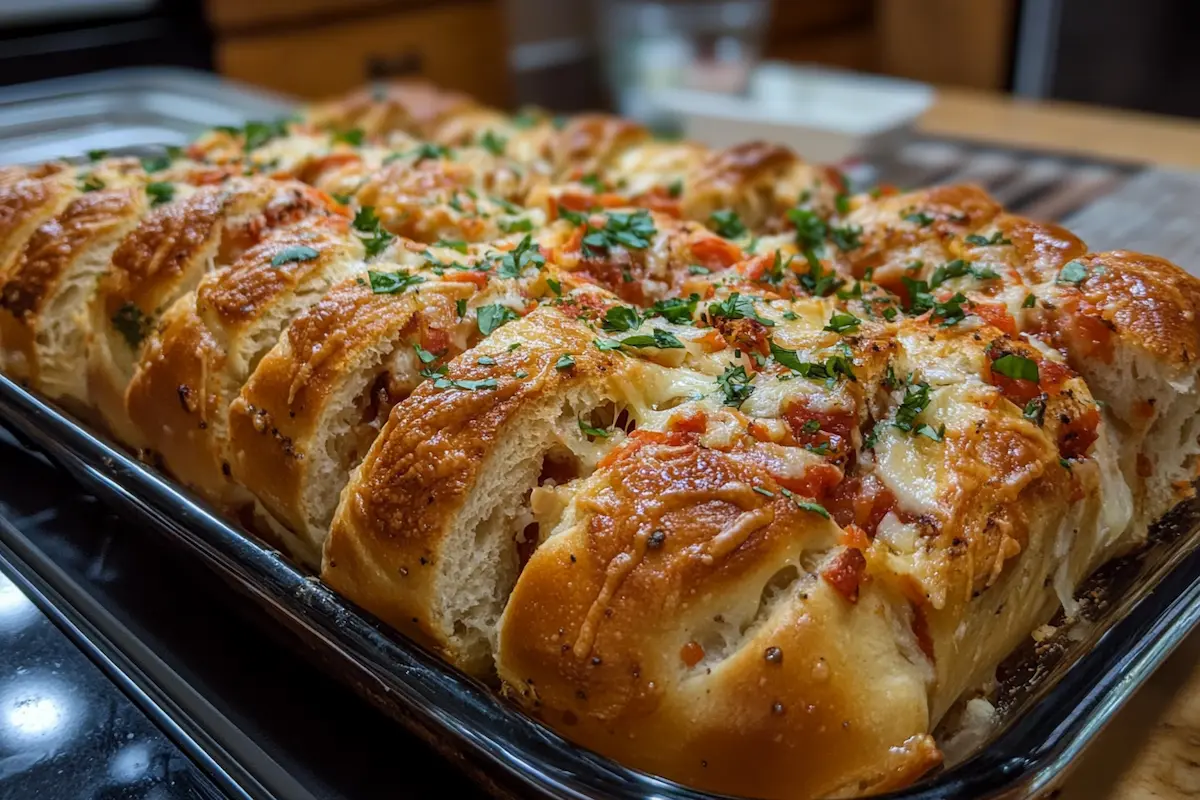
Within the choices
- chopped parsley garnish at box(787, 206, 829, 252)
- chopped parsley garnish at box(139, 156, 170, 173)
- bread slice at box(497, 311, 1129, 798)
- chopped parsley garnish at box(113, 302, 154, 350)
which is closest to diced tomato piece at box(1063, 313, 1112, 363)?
bread slice at box(497, 311, 1129, 798)

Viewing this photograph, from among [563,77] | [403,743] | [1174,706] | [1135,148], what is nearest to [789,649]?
[403,743]

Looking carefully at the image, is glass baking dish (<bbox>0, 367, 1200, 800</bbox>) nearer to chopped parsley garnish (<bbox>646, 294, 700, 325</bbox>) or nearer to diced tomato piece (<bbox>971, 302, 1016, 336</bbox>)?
diced tomato piece (<bbox>971, 302, 1016, 336</bbox>)

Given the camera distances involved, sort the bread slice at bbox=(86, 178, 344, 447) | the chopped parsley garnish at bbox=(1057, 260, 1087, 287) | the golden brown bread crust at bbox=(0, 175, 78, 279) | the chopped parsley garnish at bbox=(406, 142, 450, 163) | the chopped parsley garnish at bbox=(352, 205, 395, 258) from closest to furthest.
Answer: the chopped parsley garnish at bbox=(1057, 260, 1087, 287), the chopped parsley garnish at bbox=(352, 205, 395, 258), the bread slice at bbox=(86, 178, 344, 447), the golden brown bread crust at bbox=(0, 175, 78, 279), the chopped parsley garnish at bbox=(406, 142, 450, 163)

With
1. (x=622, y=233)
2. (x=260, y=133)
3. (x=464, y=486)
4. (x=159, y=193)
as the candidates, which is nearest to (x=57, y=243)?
(x=159, y=193)

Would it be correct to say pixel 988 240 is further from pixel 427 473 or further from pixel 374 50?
pixel 374 50

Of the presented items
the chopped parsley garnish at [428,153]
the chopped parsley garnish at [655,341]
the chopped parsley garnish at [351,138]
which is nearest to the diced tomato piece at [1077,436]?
the chopped parsley garnish at [655,341]

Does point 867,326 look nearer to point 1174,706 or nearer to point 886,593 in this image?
point 886,593
